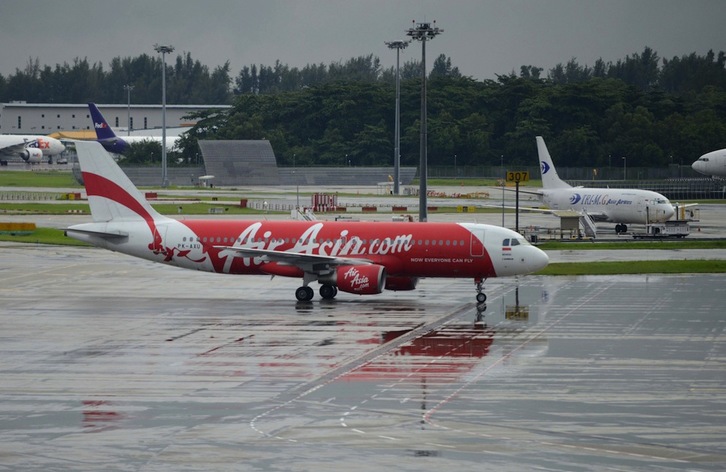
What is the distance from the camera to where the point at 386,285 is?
165 feet

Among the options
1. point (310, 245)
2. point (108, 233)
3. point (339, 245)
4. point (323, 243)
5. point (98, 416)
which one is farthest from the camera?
point (108, 233)

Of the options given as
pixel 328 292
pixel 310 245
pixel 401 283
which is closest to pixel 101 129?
pixel 310 245

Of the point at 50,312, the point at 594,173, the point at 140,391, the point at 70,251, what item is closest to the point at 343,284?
the point at 50,312

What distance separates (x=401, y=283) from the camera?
50031 mm

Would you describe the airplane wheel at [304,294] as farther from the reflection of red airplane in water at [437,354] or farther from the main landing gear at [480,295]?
the reflection of red airplane in water at [437,354]

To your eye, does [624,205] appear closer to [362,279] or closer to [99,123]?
[362,279]

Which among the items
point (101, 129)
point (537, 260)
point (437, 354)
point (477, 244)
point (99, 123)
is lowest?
point (437, 354)

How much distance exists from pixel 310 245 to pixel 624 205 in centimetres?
4913

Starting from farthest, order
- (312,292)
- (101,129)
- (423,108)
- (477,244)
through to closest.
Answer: (101,129), (423,108), (312,292), (477,244)

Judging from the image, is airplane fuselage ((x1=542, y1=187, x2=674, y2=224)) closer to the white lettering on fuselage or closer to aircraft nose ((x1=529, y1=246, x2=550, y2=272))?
aircraft nose ((x1=529, y1=246, x2=550, y2=272))

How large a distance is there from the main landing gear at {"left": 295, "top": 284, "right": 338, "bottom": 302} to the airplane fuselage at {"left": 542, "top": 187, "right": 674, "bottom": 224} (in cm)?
4738

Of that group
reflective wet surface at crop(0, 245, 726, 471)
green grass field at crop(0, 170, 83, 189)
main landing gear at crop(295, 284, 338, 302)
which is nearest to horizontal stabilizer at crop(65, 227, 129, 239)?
reflective wet surface at crop(0, 245, 726, 471)

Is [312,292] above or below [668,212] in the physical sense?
below

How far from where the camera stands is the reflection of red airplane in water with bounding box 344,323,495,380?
1304 inches
